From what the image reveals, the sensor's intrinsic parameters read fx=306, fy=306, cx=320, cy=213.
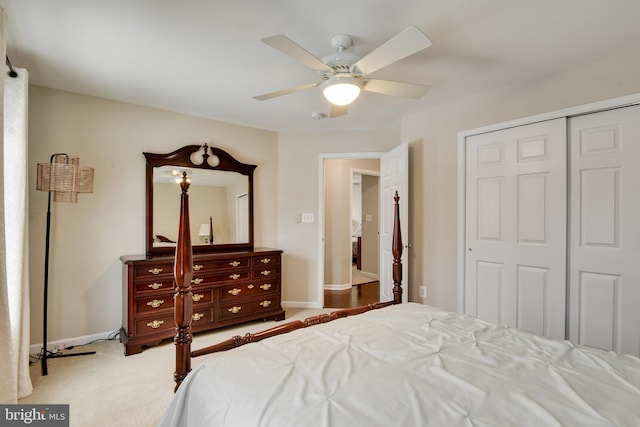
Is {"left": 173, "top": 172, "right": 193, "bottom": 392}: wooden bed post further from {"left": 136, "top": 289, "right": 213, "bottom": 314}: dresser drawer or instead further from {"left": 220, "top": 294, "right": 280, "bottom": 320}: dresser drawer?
{"left": 220, "top": 294, "right": 280, "bottom": 320}: dresser drawer

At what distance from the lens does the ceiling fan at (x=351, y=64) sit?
1537 millimetres

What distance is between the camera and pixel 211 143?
3631 millimetres

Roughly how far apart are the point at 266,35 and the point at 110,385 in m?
2.63

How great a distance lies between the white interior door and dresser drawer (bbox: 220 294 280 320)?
52.3 inches

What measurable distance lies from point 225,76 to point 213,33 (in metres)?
0.60

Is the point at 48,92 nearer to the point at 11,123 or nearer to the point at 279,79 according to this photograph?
the point at 11,123

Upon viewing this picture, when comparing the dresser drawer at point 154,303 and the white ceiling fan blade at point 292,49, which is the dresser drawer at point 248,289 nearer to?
the dresser drawer at point 154,303

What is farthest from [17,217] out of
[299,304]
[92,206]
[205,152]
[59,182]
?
[299,304]

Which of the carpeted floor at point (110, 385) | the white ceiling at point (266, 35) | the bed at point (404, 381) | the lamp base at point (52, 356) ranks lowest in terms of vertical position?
the carpeted floor at point (110, 385)

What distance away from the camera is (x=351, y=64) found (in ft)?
6.28

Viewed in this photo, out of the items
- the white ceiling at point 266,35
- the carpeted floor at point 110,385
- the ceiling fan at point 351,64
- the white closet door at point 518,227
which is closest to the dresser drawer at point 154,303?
the carpeted floor at point 110,385

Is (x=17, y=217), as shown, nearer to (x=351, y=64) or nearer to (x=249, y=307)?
(x=249, y=307)

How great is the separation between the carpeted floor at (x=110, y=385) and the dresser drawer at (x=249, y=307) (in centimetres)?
40

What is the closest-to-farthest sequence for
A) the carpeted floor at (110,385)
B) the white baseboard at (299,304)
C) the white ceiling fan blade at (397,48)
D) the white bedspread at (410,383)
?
the white bedspread at (410,383) < the white ceiling fan blade at (397,48) < the carpeted floor at (110,385) < the white baseboard at (299,304)
